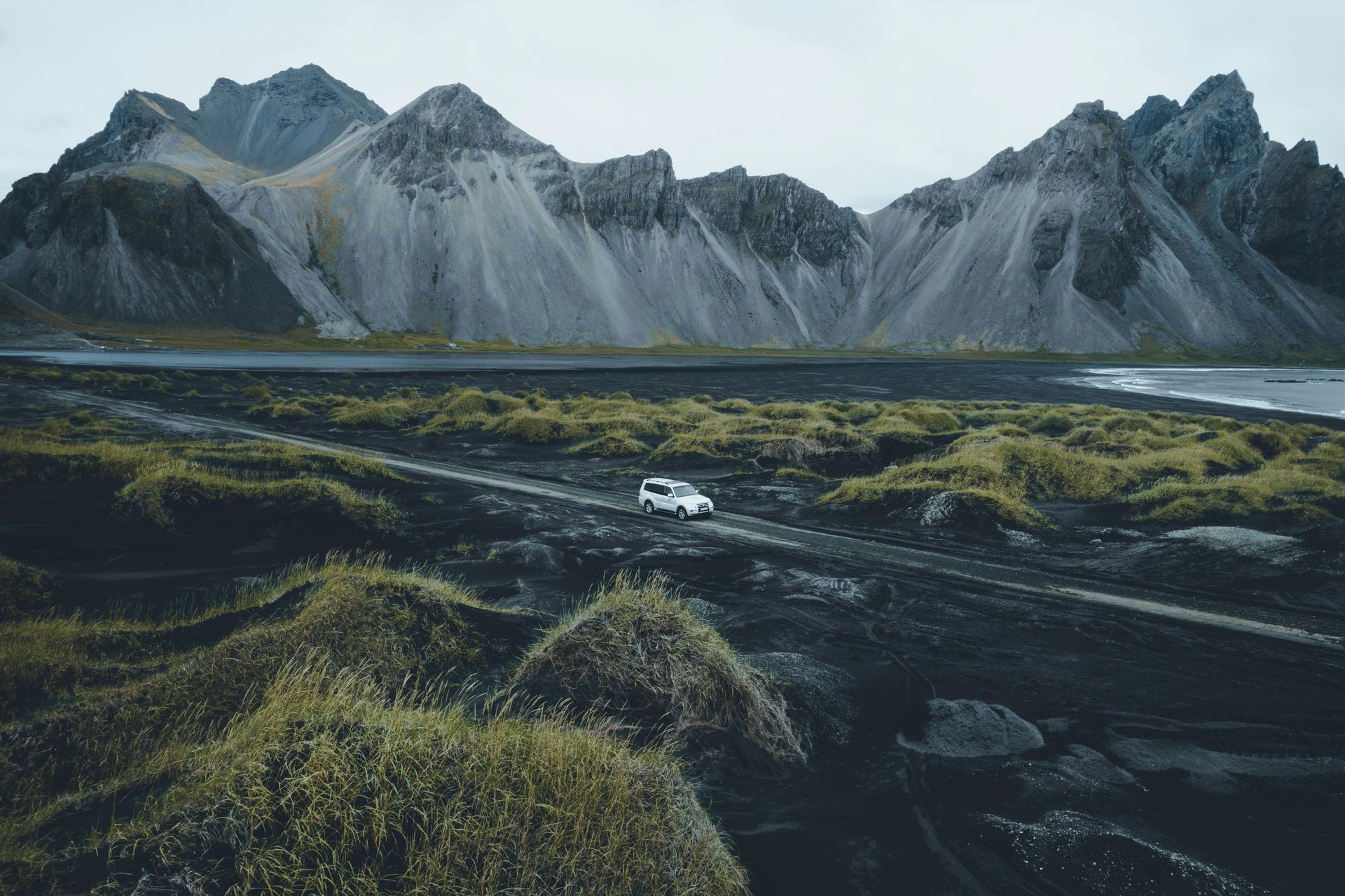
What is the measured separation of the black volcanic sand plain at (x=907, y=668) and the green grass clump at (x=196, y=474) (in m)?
0.44

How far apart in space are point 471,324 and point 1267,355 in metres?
210

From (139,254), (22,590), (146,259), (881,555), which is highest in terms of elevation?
(139,254)

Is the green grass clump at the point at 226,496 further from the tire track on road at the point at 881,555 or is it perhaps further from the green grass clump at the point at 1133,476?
the green grass clump at the point at 1133,476

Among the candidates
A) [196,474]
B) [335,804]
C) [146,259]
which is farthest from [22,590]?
[146,259]

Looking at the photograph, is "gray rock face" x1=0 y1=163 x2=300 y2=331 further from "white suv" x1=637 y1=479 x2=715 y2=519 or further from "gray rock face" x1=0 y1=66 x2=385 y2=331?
"white suv" x1=637 y1=479 x2=715 y2=519

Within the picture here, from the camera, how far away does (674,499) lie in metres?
27.9

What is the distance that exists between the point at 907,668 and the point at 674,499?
14.2m

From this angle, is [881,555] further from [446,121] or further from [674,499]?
[446,121]

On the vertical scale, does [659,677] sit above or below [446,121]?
below

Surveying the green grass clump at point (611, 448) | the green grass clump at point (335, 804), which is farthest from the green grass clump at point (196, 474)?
the green grass clump at point (335, 804)

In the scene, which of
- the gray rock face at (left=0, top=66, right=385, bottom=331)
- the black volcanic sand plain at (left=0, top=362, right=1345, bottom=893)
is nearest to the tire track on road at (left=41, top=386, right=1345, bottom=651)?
the black volcanic sand plain at (left=0, top=362, right=1345, bottom=893)

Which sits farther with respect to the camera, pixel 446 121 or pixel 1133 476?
pixel 446 121

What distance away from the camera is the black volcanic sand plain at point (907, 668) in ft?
30.0

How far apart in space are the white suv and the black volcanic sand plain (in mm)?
671
